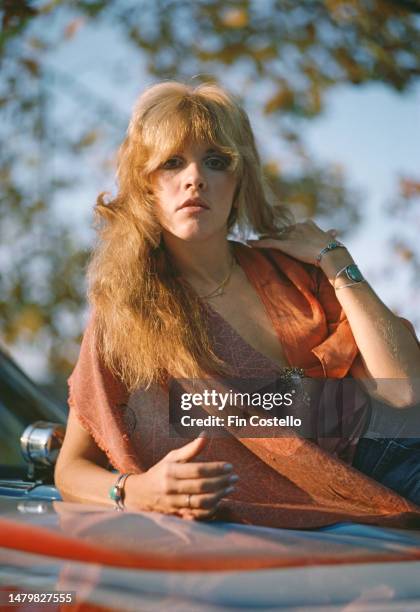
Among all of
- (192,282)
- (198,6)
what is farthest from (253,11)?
(192,282)

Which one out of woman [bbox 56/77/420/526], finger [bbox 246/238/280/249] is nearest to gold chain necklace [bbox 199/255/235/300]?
woman [bbox 56/77/420/526]

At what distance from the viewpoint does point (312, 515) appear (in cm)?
158

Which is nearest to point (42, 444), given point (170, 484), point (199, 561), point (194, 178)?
point (170, 484)

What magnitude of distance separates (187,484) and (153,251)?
1.95 ft

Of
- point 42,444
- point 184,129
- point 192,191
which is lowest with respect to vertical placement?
point 42,444

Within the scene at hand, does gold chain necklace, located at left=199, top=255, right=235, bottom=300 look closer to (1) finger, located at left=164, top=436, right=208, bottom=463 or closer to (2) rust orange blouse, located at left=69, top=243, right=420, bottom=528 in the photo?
(2) rust orange blouse, located at left=69, top=243, right=420, bottom=528

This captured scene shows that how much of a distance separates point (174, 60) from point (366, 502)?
4.21 metres

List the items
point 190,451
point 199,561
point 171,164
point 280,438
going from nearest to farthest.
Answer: point 199,561 < point 190,451 < point 280,438 < point 171,164

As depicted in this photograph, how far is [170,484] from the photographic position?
4.73 feet

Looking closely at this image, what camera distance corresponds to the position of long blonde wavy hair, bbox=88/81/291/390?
1.69 m

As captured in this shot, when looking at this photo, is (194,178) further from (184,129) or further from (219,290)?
(219,290)

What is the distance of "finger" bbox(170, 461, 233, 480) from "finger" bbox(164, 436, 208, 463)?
1 centimetres

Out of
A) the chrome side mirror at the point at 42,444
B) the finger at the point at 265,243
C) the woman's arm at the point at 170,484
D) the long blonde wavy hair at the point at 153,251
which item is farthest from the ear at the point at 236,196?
the chrome side mirror at the point at 42,444

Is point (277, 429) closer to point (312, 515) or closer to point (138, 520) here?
point (312, 515)
